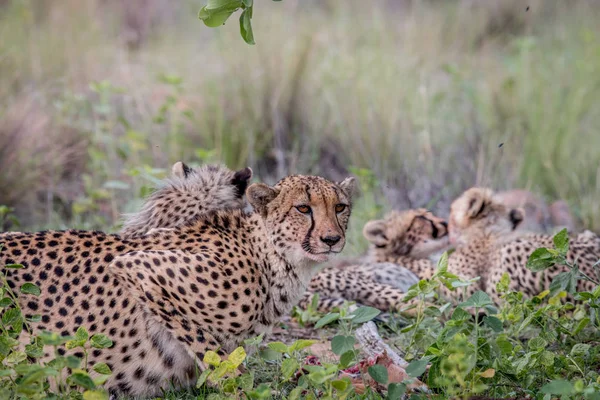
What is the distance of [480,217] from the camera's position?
6750mm

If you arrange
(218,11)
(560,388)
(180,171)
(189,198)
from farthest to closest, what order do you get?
(180,171), (189,198), (218,11), (560,388)

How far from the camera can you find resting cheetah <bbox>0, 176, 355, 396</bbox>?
418 centimetres

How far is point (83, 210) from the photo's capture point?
7.90m

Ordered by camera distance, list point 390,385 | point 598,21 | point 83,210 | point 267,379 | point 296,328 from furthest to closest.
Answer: point 598,21 → point 83,210 → point 296,328 → point 267,379 → point 390,385

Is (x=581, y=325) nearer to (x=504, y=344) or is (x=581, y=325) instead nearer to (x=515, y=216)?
(x=504, y=344)

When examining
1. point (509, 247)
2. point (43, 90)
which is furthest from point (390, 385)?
point (43, 90)

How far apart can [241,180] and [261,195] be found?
78 cm

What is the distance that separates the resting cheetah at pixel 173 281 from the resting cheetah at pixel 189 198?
0.53 m

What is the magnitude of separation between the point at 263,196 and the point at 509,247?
2156 millimetres

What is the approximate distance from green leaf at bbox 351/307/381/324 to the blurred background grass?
3619mm

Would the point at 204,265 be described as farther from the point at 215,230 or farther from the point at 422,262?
the point at 422,262

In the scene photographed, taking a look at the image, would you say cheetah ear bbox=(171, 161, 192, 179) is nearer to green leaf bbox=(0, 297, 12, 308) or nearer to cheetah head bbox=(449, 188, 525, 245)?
green leaf bbox=(0, 297, 12, 308)

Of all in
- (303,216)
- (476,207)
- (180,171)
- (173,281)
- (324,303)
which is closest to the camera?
(173,281)

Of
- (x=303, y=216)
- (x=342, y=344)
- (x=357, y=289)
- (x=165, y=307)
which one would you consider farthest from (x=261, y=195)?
(x=357, y=289)
